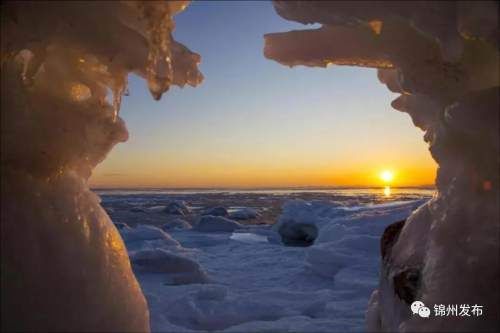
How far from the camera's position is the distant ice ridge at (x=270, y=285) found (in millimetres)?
4469

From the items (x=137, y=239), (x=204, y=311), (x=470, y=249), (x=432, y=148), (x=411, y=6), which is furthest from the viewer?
(x=137, y=239)

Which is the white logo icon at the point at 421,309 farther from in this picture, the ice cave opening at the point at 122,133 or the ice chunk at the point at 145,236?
the ice chunk at the point at 145,236

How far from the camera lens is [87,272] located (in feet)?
6.81

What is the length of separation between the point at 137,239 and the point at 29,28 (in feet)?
27.5

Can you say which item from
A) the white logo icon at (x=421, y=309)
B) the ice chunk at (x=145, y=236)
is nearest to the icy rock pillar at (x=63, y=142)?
the white logo icon at (x=421, y=309)

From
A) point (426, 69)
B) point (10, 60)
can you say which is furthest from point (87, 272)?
point (426, 69)

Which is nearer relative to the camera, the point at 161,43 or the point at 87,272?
the point at 161,43

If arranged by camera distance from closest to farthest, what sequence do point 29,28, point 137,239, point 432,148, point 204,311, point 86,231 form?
point 29,28 → point 86,231 → point 432,148 → point 204,311 → point 137,239

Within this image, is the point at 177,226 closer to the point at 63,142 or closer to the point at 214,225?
the point at 214,225

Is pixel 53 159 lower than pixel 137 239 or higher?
higher

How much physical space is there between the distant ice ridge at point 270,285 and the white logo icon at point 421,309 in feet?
6.67

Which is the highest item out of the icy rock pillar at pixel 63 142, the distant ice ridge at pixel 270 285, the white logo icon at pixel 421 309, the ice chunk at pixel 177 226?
the icy rock pillar at pixel 63 142

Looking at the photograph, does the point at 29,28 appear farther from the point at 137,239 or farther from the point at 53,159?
the point at 137,239

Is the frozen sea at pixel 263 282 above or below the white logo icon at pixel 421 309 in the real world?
below
